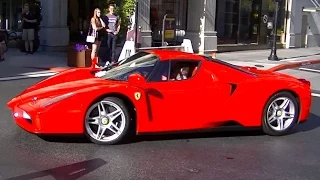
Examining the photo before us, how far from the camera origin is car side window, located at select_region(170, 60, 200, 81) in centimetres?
736

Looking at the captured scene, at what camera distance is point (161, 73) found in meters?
7.27

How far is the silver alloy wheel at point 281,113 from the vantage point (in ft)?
25.7

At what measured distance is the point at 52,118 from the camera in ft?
21.3

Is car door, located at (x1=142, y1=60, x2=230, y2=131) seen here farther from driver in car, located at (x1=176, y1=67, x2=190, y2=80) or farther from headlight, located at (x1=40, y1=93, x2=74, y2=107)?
headlight, located at (x1=40, y1=93, x2=74, y2=107)

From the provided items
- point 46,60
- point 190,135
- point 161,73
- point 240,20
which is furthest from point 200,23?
point 161,73

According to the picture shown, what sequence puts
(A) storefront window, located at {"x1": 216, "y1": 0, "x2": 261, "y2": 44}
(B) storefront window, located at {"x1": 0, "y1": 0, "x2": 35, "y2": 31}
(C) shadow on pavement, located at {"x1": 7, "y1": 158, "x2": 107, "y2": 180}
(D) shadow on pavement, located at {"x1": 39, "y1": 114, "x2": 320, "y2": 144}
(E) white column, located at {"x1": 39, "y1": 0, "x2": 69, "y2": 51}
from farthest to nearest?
(A) storefront window, located at {"x1": 216, "y1": 0, "x2": 261, "y2": 44} < (B) storefront window, located at {"x1": 0, "y1": 0, "x2": 35, "y2": 31} < (E) white column, located at {"x1": 39, "y1": 0, "x2": 69, "y2": 51} < (D) shadow on pavement, located at {"x1": 39, "y1": 114, "x2": 320, "y2": 144} < (C) shadow on pavement, located at {"x1": 7, "y1": 158, "x2": 107, "y2": 180}

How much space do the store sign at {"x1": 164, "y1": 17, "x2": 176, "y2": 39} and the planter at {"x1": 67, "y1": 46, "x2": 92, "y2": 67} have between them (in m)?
5.65

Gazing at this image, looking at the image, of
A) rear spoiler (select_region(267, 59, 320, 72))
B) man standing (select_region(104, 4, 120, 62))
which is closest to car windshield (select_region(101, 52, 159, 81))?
man standing (select_region(104, 4, 120, 62))

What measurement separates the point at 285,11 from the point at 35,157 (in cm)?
2308

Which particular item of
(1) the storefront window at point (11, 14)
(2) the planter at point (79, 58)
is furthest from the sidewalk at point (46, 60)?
(1) the storefront window at point (11, 14)

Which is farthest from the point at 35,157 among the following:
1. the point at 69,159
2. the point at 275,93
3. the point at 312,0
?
the point at 312,0

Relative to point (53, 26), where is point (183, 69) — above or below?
below

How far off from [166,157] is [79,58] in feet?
31.0

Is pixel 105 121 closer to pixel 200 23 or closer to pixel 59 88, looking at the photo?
pixel 59 88
